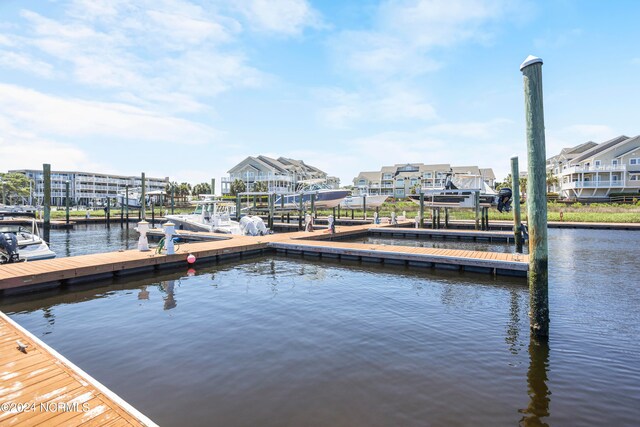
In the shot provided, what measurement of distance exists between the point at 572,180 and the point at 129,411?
71.6 meters

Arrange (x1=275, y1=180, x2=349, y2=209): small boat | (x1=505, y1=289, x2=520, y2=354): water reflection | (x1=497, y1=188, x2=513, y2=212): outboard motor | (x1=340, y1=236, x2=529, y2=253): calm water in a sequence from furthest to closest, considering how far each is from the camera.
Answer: (x1=275, y1=180, x2=349, y2=209): small boat, (x1=340, y1=236, x2=529, y2=253): calm water, (x1=497, y1=188, x2=513, y2=212): outboard motor, (x1=505, y1=289, x2=520, y2=354): water reflection

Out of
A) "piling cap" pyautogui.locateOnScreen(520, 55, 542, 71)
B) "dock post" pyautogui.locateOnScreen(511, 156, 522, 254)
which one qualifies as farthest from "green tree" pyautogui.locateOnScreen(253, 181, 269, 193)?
"piling cap" pyautogui.locateOnScreen(520, 55, 542, 71)

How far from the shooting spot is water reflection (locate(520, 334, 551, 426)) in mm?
4328

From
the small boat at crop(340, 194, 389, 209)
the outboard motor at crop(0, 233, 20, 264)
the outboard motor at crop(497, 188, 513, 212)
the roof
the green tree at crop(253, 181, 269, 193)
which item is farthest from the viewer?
the green tree at crop(253, 181, 269, 193)

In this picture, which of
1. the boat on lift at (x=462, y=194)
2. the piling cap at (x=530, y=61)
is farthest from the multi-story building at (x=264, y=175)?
the piling cap at (x=530, y=61)

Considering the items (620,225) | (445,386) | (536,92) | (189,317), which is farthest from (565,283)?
(620,225)

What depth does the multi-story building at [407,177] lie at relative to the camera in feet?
272

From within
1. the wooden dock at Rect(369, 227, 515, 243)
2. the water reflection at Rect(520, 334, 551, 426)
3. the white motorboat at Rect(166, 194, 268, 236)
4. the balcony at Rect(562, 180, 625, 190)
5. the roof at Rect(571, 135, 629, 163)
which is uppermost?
the roof at Rect(571, 135, 629, 163)

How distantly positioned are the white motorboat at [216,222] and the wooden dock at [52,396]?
55.3 feet

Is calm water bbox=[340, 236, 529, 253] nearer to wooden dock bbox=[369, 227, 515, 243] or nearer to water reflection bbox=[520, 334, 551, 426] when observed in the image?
wooden dock bbox=[369, 227, 515, 243]

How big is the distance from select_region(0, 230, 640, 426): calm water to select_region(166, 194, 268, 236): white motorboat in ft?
34.1

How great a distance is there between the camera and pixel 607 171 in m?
55.9

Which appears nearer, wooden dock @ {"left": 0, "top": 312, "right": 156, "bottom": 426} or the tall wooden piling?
wooden dock @ {"left": 0, "top": 312, "right": 156, "bottom": 426}

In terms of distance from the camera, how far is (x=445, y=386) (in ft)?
16.3
